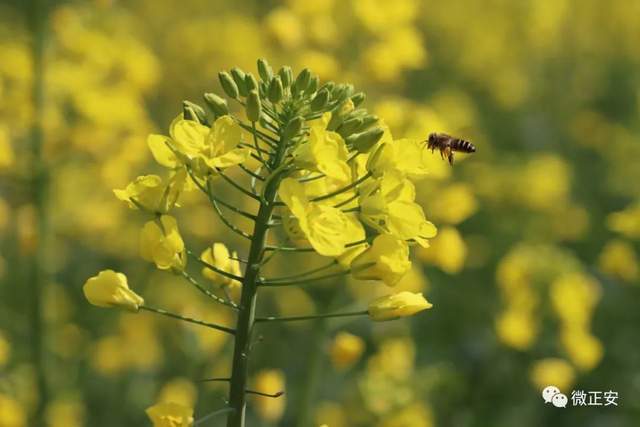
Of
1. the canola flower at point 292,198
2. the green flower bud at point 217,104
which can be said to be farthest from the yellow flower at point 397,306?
the green flower bud at point 217,104

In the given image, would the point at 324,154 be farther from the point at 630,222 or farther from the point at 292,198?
the point at 630,222

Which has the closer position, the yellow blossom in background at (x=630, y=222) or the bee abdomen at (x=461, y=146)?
the bee abdomen at (x=461, y=146)

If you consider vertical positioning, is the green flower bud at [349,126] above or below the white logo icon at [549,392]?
above

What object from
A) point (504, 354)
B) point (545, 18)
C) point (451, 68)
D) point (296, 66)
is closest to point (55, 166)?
point (296, 66)

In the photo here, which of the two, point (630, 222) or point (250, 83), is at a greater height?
point (630, 222)

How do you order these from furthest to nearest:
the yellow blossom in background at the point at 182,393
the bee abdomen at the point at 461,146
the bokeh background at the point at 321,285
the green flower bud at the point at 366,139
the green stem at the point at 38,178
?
the yellow blossom in background at the point at 182,393
the green stem at the point at 38,178
the bokeh background at the point at 321,285
the bee abdomen at the point at 461,146
the green flower bud at the point at 366,139

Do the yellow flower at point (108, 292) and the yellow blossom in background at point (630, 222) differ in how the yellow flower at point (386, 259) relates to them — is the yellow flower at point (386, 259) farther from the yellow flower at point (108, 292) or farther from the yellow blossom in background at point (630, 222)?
the yellow blossom in background at point (630, 222)

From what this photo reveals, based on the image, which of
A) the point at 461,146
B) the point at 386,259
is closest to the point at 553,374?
the point at 461,146
